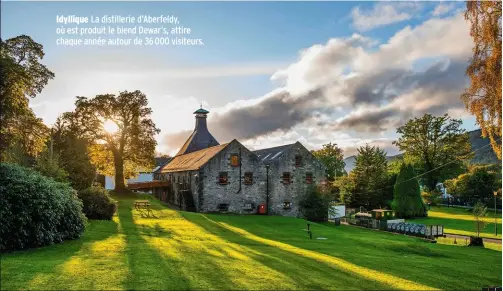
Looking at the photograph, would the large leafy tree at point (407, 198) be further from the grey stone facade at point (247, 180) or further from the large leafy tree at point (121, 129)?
the large leafy tree at point (121, 129)

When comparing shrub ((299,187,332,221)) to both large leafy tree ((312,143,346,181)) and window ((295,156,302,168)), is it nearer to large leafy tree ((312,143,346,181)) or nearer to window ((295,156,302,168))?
window ((295,156,302,168))

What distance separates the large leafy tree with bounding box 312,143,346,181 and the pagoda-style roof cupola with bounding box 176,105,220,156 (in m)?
24.5

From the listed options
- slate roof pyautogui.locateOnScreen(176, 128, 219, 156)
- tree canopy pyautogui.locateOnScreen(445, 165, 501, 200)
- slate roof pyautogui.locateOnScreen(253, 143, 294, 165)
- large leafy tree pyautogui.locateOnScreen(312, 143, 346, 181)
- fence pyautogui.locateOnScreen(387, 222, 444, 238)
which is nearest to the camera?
fence pyautogui.locateOnScreen(387, 222, 444, 238)

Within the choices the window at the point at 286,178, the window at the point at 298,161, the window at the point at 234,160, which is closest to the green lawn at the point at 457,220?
the window at the point at 298,161

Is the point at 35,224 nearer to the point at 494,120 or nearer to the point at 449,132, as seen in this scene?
the point at 494,120

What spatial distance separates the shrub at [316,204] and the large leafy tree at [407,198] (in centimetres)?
1203

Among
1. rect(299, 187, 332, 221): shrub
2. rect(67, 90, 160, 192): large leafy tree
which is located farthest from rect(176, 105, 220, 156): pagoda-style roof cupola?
rect(299, 187, 332, 221): shrub

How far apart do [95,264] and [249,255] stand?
5.86m

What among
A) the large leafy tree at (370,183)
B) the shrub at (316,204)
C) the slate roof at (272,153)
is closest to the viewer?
the shrub at (316,204)

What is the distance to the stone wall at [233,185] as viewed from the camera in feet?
141

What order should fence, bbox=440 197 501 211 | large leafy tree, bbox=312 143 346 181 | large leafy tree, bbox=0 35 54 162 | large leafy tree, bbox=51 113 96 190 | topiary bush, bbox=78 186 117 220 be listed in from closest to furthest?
large leafy tree, bbox=0 35 54 162 < topiary bush, bbox=78 186 117 220 < large leafy tree, bbox=51 113 96 190 < fence, bbox=440 197 501 211 < large leafy tree, bbox=312 143 346 181

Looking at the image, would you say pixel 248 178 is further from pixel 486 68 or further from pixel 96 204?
pixel 486 68

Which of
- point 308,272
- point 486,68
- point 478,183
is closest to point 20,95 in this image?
point 308,272

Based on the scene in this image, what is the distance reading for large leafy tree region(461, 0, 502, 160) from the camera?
17.2m
